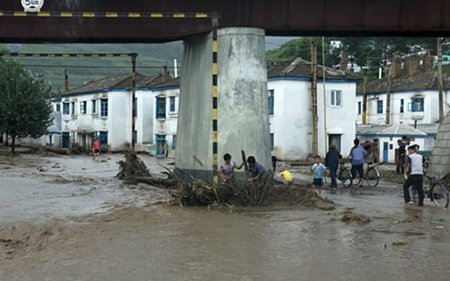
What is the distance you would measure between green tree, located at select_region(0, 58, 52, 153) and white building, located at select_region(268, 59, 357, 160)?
65.3 ft

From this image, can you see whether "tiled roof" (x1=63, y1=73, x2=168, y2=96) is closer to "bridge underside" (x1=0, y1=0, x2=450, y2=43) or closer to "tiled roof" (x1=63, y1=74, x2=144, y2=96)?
"tiled roof" (x1=63, y1=74, x2=144, y2=96)

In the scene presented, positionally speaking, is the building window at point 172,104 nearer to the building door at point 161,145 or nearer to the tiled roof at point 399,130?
the building door at point 161,145

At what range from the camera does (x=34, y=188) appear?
75.5 ft

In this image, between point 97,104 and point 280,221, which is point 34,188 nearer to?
point 280,221

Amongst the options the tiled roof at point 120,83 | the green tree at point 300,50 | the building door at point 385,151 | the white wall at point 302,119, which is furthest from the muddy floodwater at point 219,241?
the green tree at point 300,50

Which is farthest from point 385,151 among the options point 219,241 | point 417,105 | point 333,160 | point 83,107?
point 219,241

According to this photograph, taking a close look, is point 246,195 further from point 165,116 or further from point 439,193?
point 165,116

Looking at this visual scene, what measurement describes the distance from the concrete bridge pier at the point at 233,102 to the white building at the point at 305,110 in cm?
2566

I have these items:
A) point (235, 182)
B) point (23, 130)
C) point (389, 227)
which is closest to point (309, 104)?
point (23, 130)

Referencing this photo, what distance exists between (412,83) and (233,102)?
132ft

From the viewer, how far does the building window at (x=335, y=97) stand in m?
47.7

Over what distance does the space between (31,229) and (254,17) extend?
9872 mm

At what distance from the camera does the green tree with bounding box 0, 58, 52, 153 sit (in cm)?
5234

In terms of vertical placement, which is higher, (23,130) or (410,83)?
(410,83)
